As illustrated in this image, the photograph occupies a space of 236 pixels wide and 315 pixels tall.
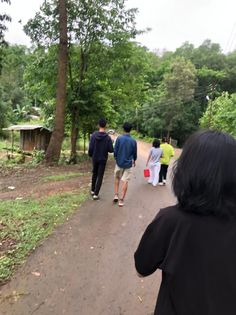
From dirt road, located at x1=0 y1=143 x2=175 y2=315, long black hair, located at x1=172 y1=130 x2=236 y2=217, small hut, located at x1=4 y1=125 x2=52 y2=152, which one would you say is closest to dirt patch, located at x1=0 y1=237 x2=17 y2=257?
dirt road, located at x1=0 y1=143 x2=175 y2=315

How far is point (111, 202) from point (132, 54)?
10.9 meters

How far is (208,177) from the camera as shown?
182 cm

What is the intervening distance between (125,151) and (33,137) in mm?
21142

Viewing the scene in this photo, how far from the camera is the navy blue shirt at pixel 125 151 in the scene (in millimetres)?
8492

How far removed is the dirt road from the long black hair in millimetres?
2782

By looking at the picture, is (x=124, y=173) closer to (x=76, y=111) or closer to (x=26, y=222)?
(x=26, y=222)

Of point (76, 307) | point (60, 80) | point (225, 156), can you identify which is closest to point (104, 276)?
point (76, 307)

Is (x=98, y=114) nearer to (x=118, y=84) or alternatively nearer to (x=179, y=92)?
(x=118, y=84)

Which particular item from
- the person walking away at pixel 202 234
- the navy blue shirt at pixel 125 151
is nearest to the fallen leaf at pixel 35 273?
the person walking away at pixel 202 234

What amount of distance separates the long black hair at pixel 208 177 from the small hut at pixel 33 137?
83.7ft

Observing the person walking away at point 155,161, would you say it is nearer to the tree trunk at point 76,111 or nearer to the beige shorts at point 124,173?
the beige shorts at point 124,173

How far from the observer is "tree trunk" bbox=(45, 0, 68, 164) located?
48.5 ft

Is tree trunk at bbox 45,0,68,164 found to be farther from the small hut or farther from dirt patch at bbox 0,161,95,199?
the small hut

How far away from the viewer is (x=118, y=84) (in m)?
18.3
